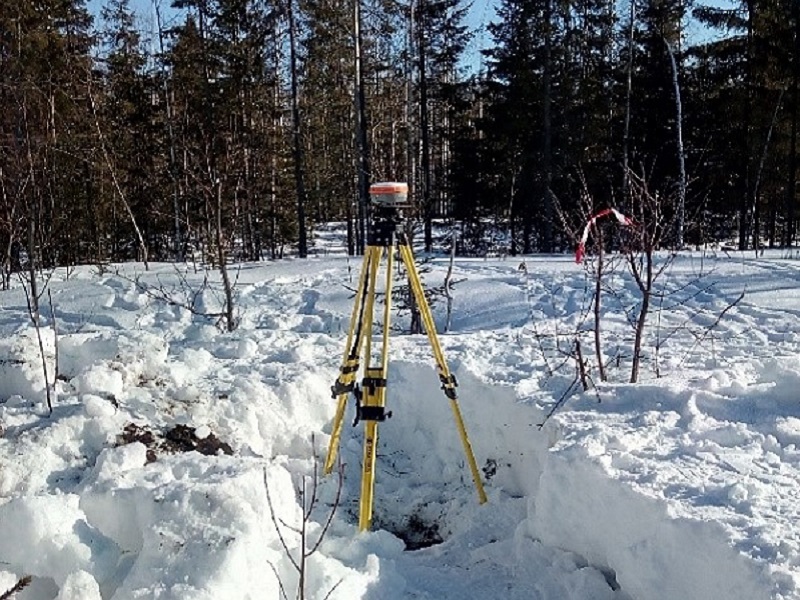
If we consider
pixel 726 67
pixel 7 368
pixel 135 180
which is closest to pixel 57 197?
pixel 135 180

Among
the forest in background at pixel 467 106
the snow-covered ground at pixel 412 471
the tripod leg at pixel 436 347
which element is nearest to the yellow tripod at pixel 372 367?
the tripod leg at pixel 436 347

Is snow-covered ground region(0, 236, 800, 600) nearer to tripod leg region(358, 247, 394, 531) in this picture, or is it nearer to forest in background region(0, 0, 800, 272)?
tripod leg region(358, 247, 394, 531)

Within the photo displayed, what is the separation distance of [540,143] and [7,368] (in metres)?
17.0

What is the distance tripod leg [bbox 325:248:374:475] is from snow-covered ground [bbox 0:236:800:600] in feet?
0.89

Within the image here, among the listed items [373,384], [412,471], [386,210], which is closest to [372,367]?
[373,384]

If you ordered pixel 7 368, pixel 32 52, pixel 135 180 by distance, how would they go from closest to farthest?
pixel 7 368 → pixel 32 52 → pixel 135 180

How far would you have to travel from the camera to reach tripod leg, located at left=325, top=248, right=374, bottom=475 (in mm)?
3611

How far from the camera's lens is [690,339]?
5.52 metres

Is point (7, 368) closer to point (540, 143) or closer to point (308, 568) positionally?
point (308, 568)

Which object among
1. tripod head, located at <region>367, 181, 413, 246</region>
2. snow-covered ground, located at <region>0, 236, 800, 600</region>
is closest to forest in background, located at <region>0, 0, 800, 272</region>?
snow-covered ground, located at <region>0, 236, 800, 600</region>

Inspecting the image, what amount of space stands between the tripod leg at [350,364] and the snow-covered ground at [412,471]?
272mm

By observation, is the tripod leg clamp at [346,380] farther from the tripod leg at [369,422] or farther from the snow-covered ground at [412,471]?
the snow-covered ground at [412,471]

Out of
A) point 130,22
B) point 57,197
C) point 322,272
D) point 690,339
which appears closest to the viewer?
point 690,339

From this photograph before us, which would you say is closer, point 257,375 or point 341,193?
point 257,375
